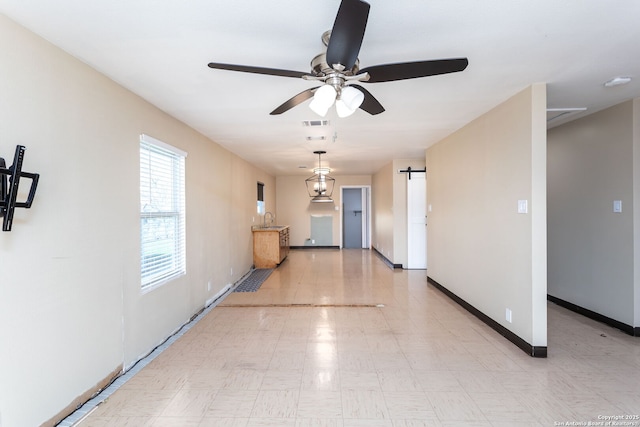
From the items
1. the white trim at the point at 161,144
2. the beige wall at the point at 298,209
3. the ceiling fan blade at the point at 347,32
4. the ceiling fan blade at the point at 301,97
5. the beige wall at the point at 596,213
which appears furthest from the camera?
the beige wall at the point at 298,209

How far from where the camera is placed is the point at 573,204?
3.84 meters

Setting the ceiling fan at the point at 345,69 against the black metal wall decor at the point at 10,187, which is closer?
the ceiling fan at the point at 345,69

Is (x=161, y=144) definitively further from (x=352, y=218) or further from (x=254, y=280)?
(x=352, y=218)

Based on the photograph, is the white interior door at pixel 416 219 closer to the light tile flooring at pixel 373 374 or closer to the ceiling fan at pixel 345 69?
the light tile flooring at pixel 373 374

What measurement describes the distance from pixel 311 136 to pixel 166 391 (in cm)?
321

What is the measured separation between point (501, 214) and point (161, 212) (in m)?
3.35

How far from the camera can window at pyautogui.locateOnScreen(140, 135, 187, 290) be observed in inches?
112

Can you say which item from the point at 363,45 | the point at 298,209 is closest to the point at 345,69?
the point at 363,45

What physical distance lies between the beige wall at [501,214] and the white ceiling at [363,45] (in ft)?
1.20

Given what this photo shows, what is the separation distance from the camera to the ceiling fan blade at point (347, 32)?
123 cm

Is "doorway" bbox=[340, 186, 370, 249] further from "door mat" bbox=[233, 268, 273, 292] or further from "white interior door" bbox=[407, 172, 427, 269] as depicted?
"door mat" bbox=[233, 268, 273, 292]

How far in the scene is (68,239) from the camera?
1975mm

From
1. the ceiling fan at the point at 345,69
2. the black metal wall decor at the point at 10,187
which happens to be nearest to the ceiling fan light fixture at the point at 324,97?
the ceiling fan at the point at 345,69

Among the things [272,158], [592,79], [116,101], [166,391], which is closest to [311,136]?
[272,158]
